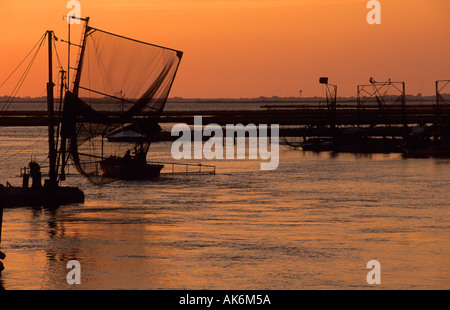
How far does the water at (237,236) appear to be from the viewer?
3862cm

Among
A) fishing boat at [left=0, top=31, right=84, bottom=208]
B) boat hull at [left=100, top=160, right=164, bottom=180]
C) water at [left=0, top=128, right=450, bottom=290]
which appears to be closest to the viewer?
water at [left=0, top=128, right=450, bottom=290]

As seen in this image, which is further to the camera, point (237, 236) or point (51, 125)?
point (51, 125)

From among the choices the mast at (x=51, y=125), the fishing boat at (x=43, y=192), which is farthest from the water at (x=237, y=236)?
the mast at (x=51, y=125)

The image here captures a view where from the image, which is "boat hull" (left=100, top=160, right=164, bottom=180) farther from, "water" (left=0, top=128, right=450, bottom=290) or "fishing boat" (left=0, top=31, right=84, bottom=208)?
"fishing boat" (left=0, top=31, right=84, bottom=208)

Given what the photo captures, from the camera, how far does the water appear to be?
127ft

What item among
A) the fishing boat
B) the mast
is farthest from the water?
the mast

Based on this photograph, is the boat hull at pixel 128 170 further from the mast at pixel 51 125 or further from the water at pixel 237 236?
the mast at pixel 51 125

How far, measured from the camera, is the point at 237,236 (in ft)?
165

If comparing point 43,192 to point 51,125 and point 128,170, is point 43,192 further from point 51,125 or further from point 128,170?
point 128,170

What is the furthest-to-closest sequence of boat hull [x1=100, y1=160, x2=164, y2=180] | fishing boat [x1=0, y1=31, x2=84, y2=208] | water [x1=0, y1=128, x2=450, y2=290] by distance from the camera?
boat hull [x1=100, y1=160, x2=164, y2=180] < fishing boat [x1=0, y1=31, x2=84, y2=208] < water [x1=0, y1=128, x2=450, y2=290]

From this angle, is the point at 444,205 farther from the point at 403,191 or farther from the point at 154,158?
the point at 154,158

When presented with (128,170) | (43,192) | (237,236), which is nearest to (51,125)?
(43,192)

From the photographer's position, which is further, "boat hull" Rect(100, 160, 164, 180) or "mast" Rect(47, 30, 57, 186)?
"boat hull" Rect(100, 160, 164, 180)
